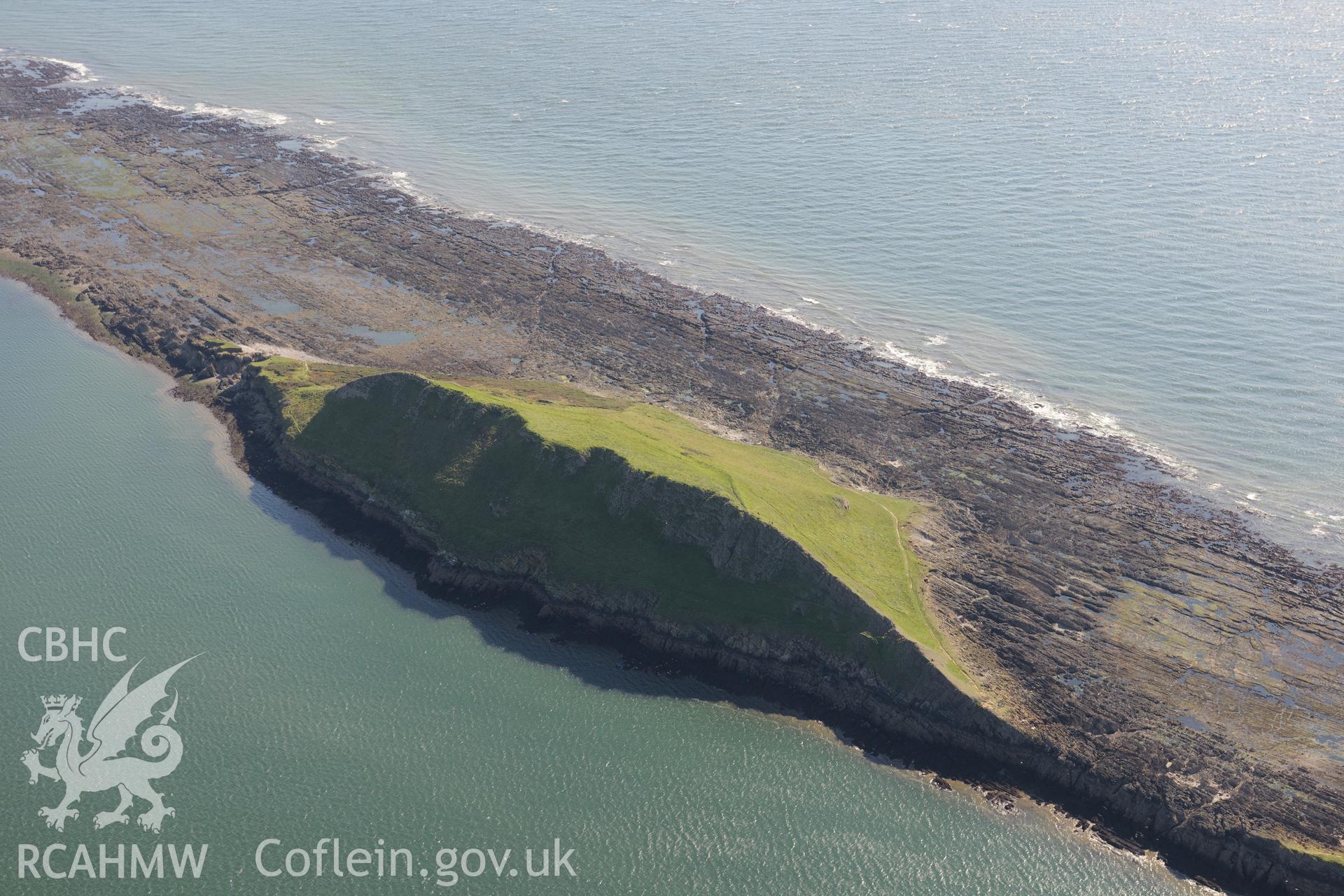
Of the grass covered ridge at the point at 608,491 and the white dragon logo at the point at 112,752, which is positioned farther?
the grass covered ridge at the point at 608,491

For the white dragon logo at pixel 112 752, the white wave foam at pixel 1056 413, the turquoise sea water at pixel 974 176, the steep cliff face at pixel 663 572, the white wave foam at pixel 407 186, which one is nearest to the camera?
the white dragon logo at pixel 112 752

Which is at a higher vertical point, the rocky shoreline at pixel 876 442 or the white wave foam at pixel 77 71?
the white wave foam at pixel 77 71

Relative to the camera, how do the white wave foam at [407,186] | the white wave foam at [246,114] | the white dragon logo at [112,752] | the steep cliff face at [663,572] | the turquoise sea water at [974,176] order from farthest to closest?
the white wave foam at [246,114], the white wave foam at [407,186], the turquoise sea water at [974,176], the steep cliff face at [663,572], the white dragon logo at [112,752]

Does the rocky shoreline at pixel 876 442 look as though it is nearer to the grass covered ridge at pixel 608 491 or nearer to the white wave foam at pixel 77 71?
the grass covered ridge at pixel 608 491

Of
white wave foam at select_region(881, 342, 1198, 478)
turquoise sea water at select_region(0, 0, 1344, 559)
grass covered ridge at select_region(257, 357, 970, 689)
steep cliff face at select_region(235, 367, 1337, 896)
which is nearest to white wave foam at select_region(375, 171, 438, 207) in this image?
turquoise sea water at select_region(0, 0, 1344, 559)

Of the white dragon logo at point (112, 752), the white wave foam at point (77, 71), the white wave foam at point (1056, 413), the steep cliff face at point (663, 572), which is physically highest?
the white wave foam at point (77, 71)

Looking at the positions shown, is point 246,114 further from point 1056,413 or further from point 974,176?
point 1056,413

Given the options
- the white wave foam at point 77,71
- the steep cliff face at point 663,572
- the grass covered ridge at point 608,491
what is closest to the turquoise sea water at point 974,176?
the white wave foam at point 77,71

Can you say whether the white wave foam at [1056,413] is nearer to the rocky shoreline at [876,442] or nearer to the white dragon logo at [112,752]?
the rocky shoreline at [876,442]

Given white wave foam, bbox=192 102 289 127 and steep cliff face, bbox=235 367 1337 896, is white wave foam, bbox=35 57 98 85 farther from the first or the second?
steep cliff face, bbox=235 367 1337 896
